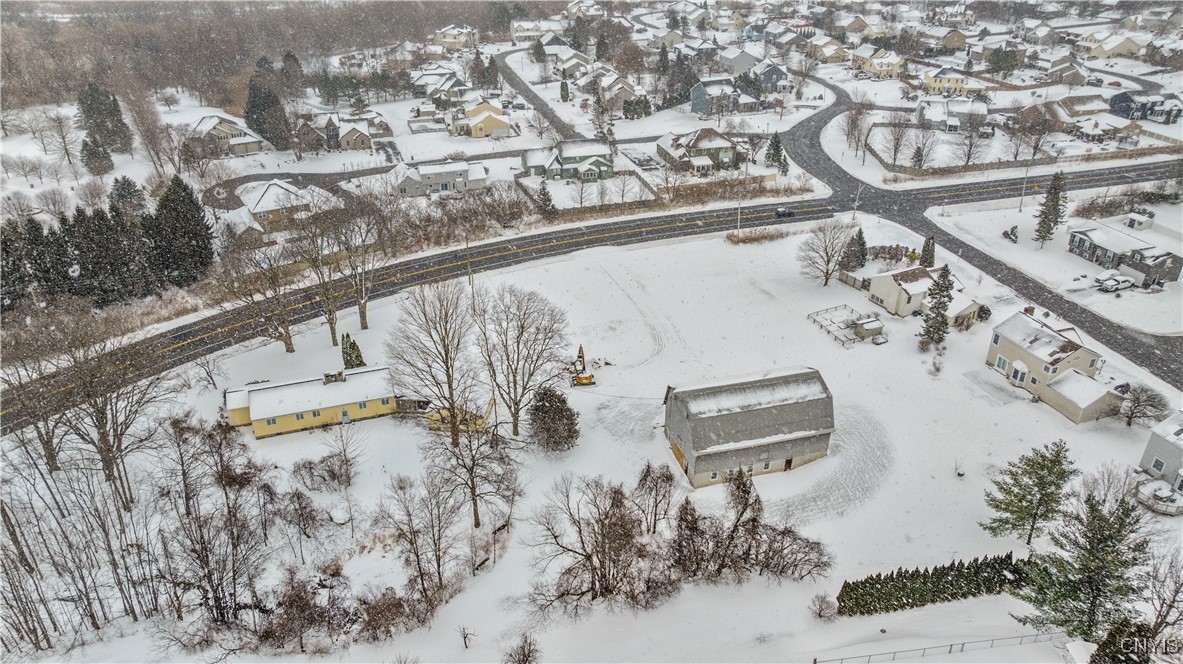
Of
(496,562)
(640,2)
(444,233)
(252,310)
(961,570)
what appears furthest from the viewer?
(640,2)

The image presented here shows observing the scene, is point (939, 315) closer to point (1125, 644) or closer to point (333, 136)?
point (1125, 644)

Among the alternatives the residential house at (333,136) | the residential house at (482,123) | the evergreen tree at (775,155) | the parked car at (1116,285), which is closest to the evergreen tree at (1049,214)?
the parked car at (1116,285)

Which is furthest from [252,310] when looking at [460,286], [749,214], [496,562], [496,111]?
[496,111]

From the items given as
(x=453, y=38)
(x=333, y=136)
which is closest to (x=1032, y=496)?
(x=333, y=136)

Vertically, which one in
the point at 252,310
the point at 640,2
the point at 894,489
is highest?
the point at 640,2

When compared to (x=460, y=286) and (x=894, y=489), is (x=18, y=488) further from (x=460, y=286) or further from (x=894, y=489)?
(x=894, y=489)

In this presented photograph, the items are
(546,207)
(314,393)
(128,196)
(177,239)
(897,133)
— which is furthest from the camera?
(897,133)

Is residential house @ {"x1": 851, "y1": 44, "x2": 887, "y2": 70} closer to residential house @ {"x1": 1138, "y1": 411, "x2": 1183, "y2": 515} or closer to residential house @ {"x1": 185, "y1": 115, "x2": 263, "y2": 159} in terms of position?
residential house @ {"x1": 185, "y1": 115, "x2": 263, "y2": 159}

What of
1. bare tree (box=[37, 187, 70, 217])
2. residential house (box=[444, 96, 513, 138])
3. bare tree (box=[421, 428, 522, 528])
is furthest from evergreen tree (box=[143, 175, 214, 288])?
residential house (box=[444, 96, 513, 138])
